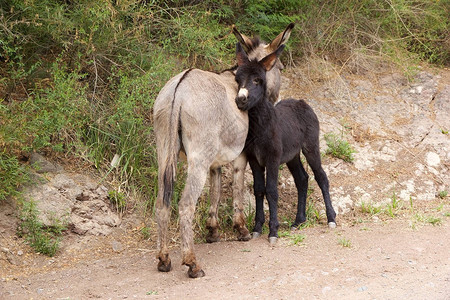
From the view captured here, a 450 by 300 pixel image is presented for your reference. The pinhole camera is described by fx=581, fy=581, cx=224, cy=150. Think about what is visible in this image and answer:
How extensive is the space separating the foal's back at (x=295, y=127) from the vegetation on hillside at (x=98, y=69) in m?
1.45

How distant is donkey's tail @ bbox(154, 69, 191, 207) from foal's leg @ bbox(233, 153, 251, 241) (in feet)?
4.29

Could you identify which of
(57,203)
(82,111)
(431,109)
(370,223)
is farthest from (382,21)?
(57,203)

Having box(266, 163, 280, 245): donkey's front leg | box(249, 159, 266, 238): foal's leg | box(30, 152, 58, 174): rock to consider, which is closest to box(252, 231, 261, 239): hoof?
box(249, 159, 266, 238): foal's leg

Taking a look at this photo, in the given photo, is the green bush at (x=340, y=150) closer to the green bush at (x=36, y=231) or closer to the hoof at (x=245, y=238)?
the hoof at (x=245, y=238)

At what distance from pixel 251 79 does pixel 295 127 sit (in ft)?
3.43

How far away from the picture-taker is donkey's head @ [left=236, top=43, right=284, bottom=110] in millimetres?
6000

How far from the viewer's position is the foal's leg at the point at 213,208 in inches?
253

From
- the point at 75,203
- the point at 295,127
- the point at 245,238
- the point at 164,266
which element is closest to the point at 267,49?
the point at 295,127

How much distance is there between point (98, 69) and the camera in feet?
25.6

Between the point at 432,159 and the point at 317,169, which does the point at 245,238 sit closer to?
the point at 317,169

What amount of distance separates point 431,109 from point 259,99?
4.35 m

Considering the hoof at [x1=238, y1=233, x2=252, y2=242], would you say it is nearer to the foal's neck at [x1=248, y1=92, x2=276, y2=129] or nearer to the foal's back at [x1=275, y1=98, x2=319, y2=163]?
the foal's back at [x1=275, y1=98, x2=319, y2=163]

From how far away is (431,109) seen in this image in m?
9.39

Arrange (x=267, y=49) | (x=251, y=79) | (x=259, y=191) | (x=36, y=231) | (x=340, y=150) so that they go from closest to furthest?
1. (x=36, y=231)
2. (x=251, y=79)
3. (x=259, y=191)
4. (x=267, y=49)
5. (x=340, y=150)
